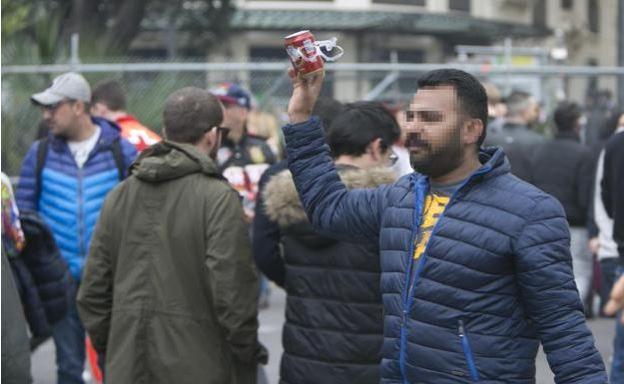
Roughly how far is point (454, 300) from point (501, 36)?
37616mm

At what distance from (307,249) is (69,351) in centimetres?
245

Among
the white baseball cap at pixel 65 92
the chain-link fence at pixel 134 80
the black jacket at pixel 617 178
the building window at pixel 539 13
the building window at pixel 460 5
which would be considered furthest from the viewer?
the building window at pixel 539 13

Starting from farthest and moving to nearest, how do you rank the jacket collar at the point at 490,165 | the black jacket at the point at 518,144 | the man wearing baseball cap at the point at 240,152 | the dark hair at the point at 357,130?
1. the black jacket at the point at 518,144
2. the man wearing baseball cap at the point at 240,152
3. the dark hair at the point at 357,130
4. the jacket collar at the point at 490,165

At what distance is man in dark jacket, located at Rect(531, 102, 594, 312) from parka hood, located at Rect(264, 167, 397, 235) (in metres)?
5.21

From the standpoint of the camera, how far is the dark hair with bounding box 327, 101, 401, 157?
16.2 ft

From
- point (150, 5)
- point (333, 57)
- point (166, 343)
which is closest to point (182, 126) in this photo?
point (166, 343)

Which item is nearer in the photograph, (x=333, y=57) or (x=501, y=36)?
(x=333, y=57)

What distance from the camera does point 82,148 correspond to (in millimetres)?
6793

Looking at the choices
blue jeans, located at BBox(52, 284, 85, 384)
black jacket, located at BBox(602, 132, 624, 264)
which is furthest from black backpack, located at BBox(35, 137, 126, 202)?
black jacket, located at BBox(602, 132, 624, 264)

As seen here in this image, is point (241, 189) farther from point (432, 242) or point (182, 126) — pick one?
point (432, 242)

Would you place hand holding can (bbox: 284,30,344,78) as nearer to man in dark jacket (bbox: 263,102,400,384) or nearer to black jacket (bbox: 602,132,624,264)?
man in dark jacket (bbox: 263,102,400,384)

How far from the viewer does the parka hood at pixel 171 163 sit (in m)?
4.77

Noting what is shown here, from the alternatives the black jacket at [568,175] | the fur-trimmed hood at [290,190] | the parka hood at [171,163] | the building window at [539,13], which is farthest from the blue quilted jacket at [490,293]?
the building window at [539,13]

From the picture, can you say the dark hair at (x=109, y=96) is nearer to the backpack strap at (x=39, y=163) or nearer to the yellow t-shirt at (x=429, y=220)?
the backpack strap at (x=39, y=163)
